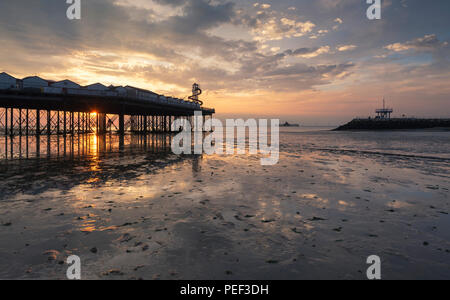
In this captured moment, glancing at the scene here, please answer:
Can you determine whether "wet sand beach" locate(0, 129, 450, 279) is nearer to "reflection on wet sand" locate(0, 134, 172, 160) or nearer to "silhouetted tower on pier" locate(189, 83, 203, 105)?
"reflection on wet sand" locate(0, 134, 172, 160)

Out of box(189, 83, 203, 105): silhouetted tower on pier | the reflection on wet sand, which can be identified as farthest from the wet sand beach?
box(189, 83, 203, 105): silhouetted tower on pier

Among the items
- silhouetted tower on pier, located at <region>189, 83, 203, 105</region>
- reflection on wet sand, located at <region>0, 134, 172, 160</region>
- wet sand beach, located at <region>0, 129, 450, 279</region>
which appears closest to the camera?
wet sand beach, located at <region>0, 129, 450, 279</region>

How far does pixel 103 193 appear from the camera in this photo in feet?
29.4

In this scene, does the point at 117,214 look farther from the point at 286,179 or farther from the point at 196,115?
the point at 196,115

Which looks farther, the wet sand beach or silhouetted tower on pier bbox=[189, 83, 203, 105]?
silhouetted tower on pier bbox=[189, 83, 203, 105]

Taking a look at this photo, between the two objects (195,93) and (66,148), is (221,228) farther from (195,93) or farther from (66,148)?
(195,93)

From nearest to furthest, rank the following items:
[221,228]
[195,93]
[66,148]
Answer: [221,228] < [66,148] < [195,93]

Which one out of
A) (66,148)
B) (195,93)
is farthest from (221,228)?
(195,93)

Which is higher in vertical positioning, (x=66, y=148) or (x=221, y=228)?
(x=66, y=148)

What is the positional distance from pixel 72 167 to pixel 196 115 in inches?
2668

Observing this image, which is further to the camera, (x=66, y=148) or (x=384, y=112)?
(x=384, y=112)
